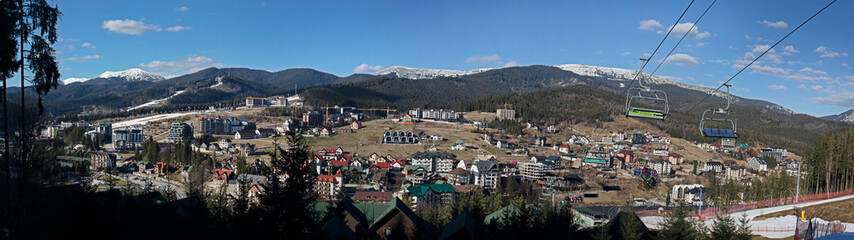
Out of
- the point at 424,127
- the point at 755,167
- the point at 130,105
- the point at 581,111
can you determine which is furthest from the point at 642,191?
the point at 130,105

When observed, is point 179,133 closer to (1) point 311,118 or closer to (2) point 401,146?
(1) point 311,118

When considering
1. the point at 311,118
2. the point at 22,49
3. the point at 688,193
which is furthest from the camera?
the point at 311,118

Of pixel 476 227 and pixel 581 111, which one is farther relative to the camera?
pixel 581 111

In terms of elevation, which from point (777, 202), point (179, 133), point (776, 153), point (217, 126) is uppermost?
point (217, 126)

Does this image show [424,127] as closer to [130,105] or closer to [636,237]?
[636,237]

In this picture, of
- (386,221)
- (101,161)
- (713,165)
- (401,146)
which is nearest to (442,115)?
(401,146)

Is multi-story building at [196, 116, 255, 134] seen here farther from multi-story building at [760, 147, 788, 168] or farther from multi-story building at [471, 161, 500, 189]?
multi-story building at [760, 147, 788, 168]
